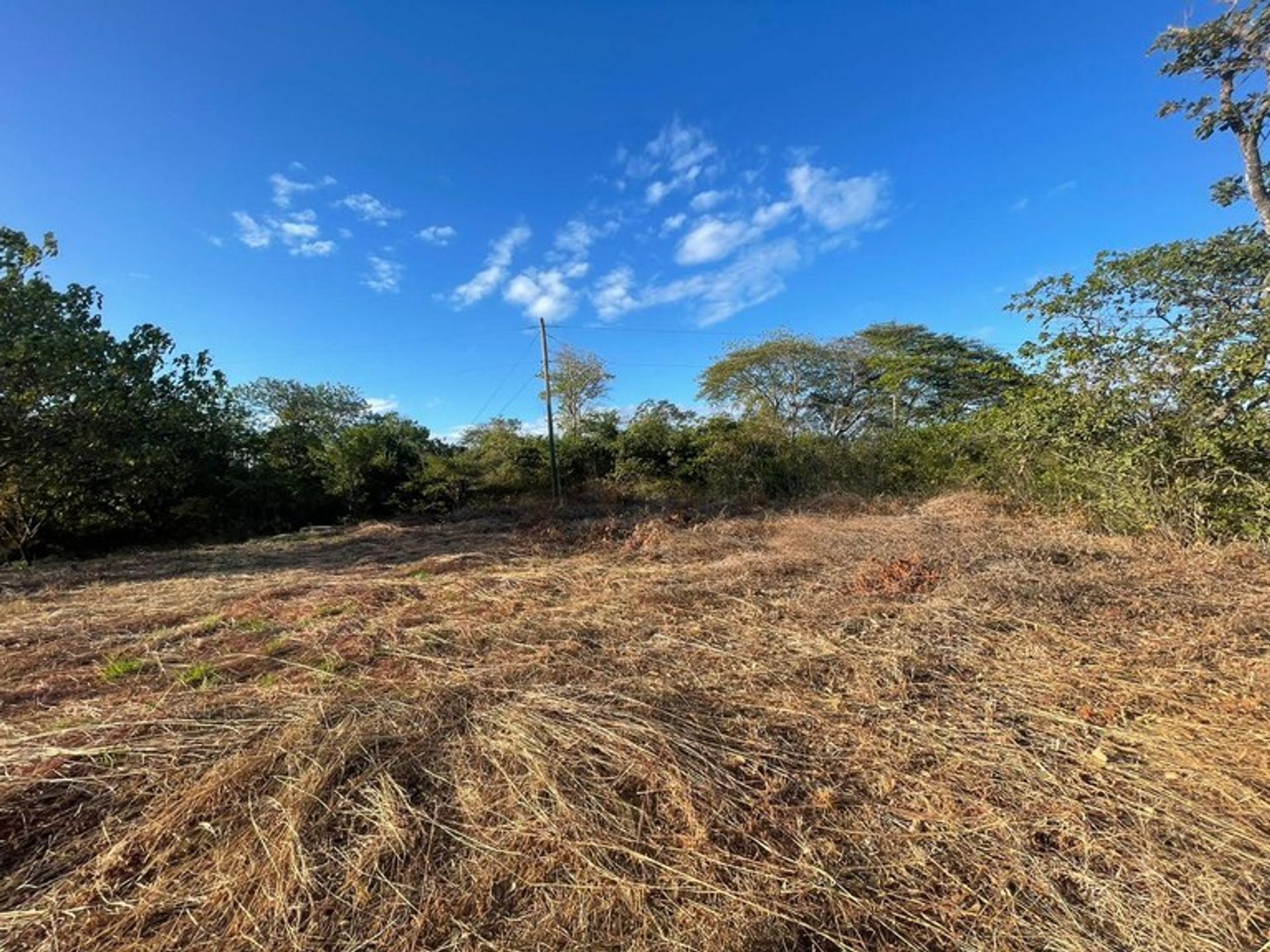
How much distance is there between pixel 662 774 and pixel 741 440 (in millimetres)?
10788

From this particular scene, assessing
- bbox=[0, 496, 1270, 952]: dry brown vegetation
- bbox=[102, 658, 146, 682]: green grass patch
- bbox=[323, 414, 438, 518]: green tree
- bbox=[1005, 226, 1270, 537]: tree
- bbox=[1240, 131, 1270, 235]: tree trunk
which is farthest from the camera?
bbox=[323, 414, 438, 518]: green tree

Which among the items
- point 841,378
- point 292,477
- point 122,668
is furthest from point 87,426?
point 841,378

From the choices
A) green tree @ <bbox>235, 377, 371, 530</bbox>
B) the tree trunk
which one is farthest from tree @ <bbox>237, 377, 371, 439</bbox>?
the tree trunk

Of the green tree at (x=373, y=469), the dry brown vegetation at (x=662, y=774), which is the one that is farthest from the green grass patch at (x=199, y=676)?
the green tree at (x=373, y=469)

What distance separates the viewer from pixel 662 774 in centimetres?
175

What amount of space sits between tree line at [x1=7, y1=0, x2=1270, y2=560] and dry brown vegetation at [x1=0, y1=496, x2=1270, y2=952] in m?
1.61

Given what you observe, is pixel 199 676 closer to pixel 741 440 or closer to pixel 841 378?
pixel 741 440

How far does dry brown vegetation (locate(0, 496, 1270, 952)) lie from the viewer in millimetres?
1269

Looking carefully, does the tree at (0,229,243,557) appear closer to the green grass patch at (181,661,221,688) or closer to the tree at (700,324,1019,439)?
the green grass patch at (181,661,221,688)

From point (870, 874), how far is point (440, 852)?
1218 millimetres

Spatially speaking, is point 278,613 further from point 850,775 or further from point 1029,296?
point 1029,296

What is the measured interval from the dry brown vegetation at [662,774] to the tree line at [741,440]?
1612 millimetres

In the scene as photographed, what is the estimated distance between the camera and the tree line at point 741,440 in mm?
4734

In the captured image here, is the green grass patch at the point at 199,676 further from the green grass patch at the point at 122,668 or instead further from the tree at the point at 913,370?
the tree at the point at 913,370
